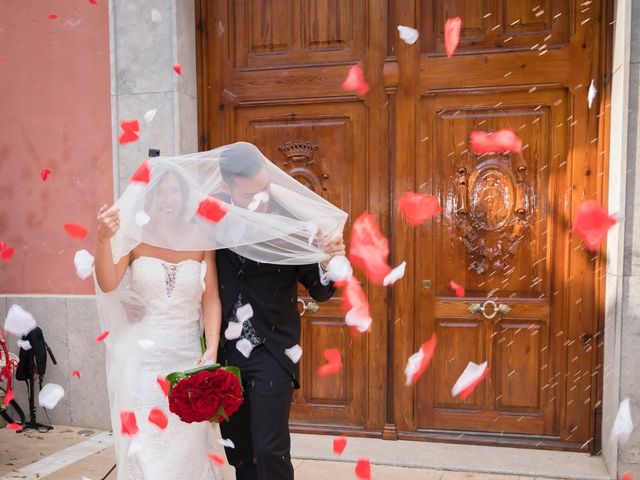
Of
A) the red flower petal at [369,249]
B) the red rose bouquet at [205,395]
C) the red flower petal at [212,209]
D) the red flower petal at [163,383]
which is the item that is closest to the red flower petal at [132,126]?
the red flower petal at [369,249]

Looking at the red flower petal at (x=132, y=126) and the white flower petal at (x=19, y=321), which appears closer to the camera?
the red flower petal at (x=132, y=126)

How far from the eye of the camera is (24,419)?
5.37 m

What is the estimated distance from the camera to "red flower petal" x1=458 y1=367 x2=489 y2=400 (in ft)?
15.8

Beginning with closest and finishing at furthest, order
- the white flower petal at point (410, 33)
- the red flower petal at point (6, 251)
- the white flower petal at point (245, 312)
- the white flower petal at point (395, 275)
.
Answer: the white flower petal at point (245, 312)
the white flower petal at point (410, 33)
the white flower petal at point (395, 275)
the red flower petal at point (6, 251)

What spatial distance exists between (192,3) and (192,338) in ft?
9.71

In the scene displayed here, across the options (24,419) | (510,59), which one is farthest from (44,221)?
(510,59)

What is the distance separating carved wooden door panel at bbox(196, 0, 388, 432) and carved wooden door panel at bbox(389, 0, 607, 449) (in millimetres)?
295

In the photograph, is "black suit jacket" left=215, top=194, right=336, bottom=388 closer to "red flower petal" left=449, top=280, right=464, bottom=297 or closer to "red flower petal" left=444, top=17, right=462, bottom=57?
"red flower petal" left=449, top=280, right=464, bottom=297

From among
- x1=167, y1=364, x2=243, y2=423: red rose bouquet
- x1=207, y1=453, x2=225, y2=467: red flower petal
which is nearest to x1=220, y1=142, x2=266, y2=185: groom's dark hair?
x1=167, y1=364, x2=243, y2=423: red rose bouquet

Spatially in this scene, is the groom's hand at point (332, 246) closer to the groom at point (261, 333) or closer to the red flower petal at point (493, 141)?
the groom at point (261, 333)

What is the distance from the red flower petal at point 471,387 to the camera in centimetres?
480

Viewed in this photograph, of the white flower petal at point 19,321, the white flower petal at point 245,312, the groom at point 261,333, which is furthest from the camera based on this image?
the white flower petal at point 19,321

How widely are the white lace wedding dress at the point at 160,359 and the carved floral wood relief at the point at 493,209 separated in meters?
2.24

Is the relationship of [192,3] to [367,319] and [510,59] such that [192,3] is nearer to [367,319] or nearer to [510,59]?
[510,59]
